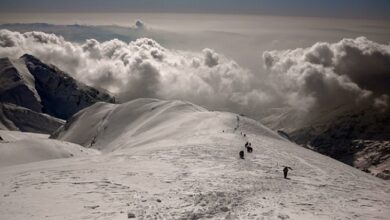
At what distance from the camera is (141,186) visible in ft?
100

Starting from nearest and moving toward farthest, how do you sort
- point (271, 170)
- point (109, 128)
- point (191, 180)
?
point (191, 180)
point (271, 170)
point (109, 128)

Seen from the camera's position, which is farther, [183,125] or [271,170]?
[183,125]

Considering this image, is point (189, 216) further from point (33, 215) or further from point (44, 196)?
point (44, 196)

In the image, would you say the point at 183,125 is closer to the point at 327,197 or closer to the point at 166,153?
the point at 166,153

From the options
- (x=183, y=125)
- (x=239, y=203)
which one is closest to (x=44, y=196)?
(x=239, y=203)

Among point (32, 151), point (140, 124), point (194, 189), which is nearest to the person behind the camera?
point (194, 189)

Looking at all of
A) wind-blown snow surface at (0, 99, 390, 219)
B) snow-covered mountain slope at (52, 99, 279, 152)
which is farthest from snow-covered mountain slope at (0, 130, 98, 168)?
wind-blown snow surface at (0, 99, 390, 219)

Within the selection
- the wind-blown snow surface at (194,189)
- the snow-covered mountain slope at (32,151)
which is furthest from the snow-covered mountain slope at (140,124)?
the wind-blown snow surface at (194,189)

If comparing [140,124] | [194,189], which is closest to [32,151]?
[140,124]

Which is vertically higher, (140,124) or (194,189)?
(140,124)

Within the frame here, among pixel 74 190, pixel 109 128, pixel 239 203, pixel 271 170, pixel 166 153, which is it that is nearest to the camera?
pixel 239 203

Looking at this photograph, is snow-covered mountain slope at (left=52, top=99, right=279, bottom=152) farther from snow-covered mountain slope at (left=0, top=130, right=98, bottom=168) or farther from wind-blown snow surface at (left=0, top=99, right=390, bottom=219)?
wind-blown snow surface at (left=0, top=99, right=390, bottom=219)

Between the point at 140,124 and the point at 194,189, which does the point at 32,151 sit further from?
the point at 194,189

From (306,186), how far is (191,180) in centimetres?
1037
